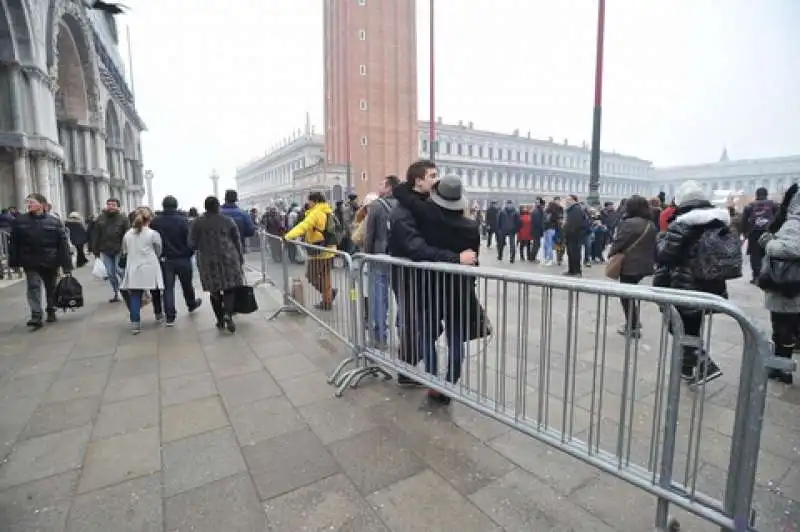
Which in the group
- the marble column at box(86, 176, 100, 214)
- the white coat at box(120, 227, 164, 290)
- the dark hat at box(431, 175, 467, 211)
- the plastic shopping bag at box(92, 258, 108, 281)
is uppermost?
the marble column at box(86, 176, 100, 214)

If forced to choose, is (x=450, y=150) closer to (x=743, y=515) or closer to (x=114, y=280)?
(x=114, y=280)

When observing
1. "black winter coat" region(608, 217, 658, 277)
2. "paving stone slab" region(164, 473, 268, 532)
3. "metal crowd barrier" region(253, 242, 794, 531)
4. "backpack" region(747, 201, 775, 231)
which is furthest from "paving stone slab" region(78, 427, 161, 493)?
"backpack" region(747, 201, 775, 231)

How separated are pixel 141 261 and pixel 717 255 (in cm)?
675

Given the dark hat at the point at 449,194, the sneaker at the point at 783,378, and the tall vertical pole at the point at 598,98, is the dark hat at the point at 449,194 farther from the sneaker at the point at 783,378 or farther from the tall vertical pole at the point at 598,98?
the tall vertical pole at the point at 598,98

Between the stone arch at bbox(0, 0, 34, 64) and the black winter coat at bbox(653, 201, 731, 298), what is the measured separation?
65.3 ft

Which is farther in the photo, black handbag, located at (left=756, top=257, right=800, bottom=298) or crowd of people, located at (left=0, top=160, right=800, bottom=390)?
black handbag, located at (left=756, top=257, right=800, bottom=298)

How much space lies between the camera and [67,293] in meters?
6.31

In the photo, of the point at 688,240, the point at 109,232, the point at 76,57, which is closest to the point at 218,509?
the point at 688,240

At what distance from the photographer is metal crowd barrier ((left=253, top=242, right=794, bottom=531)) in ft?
5.76

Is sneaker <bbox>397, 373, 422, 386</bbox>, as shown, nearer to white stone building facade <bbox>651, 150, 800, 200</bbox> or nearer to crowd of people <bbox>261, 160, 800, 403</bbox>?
crowd of people <bbox>261, 160, 800, 403</bbox>

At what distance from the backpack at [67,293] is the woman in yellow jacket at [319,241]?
3.27 m

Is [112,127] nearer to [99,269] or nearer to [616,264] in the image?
[99,269]

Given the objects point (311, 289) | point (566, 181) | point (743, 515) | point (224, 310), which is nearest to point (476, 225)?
point (743, 515)

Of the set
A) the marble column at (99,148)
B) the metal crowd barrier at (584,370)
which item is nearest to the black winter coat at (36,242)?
the metal crowd barrier at (584,370)
